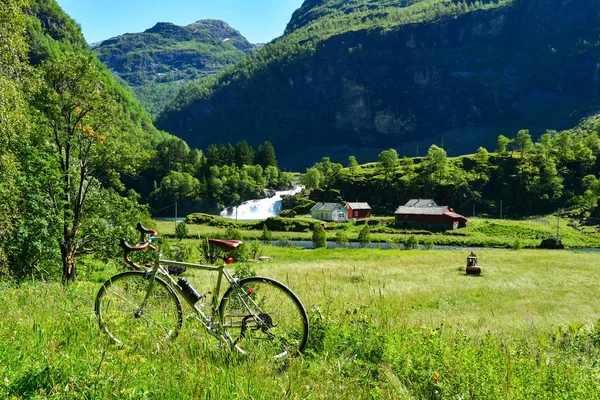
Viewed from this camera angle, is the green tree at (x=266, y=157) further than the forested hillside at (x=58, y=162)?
Yes

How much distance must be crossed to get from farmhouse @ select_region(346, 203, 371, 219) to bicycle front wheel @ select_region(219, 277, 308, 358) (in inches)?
4175

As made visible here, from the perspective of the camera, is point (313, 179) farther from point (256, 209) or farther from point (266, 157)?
point (266, 157)

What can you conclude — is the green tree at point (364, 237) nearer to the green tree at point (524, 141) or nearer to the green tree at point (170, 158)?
the green tree at point (524, 141)

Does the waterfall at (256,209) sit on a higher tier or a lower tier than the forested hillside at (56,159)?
lower

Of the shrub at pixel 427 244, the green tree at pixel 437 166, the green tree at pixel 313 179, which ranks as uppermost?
the green tree at pixel 437 166

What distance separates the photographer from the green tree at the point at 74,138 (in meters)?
17.0

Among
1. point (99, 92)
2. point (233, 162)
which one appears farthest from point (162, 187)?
point (99, 92)

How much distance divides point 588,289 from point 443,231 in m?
63.0

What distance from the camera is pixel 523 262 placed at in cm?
4766

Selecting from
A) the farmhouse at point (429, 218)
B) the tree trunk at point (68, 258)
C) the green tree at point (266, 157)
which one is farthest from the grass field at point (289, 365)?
the green tree at point (266, 157)

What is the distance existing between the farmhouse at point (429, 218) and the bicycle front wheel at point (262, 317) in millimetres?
92872

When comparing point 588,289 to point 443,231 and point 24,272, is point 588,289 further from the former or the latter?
point 443,231

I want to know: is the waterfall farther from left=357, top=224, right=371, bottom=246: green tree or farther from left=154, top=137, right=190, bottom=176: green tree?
left=357, top=224, right=371, bottom=246: green tree

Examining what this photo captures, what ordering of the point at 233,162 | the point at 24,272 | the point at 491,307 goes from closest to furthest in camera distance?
the point at 24,272 < the point at 491,307 < the point at 233,162
